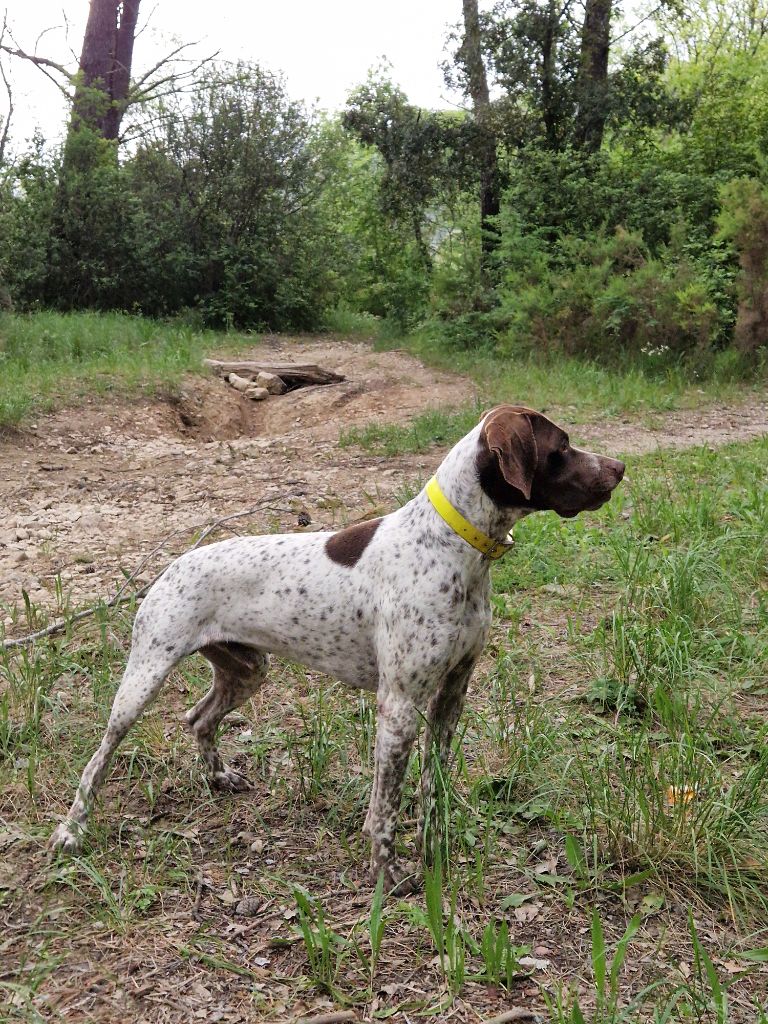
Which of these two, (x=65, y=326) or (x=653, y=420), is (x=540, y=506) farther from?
(x=65, y=326)

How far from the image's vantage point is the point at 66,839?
324 centimetres

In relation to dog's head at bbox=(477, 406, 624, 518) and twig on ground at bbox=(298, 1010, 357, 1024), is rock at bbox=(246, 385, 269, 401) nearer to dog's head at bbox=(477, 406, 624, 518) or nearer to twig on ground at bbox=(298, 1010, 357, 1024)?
dog's head at bbox=(477, 406, 624, 518)

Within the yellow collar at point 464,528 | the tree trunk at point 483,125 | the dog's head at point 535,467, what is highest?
the tree trunk at point 483,125

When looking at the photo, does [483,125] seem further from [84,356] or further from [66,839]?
[66,839]

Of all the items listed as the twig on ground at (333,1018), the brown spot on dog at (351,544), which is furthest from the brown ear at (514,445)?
the twig on ground at (333,1018)

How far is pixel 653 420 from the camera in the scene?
30.3 feet

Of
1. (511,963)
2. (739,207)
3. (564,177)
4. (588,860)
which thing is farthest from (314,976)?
(564,177)

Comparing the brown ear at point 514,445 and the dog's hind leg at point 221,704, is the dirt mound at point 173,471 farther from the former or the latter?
the brown ear at point 514,445

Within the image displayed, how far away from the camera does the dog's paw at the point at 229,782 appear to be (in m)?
3.69

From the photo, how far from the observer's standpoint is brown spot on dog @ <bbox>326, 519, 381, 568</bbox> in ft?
10.7

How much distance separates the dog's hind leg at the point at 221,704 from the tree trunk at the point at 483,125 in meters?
11.6

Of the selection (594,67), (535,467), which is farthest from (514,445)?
(594,67)

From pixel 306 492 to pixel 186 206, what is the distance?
1023 centimetres

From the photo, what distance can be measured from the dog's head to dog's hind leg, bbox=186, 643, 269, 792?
4.17 ft
